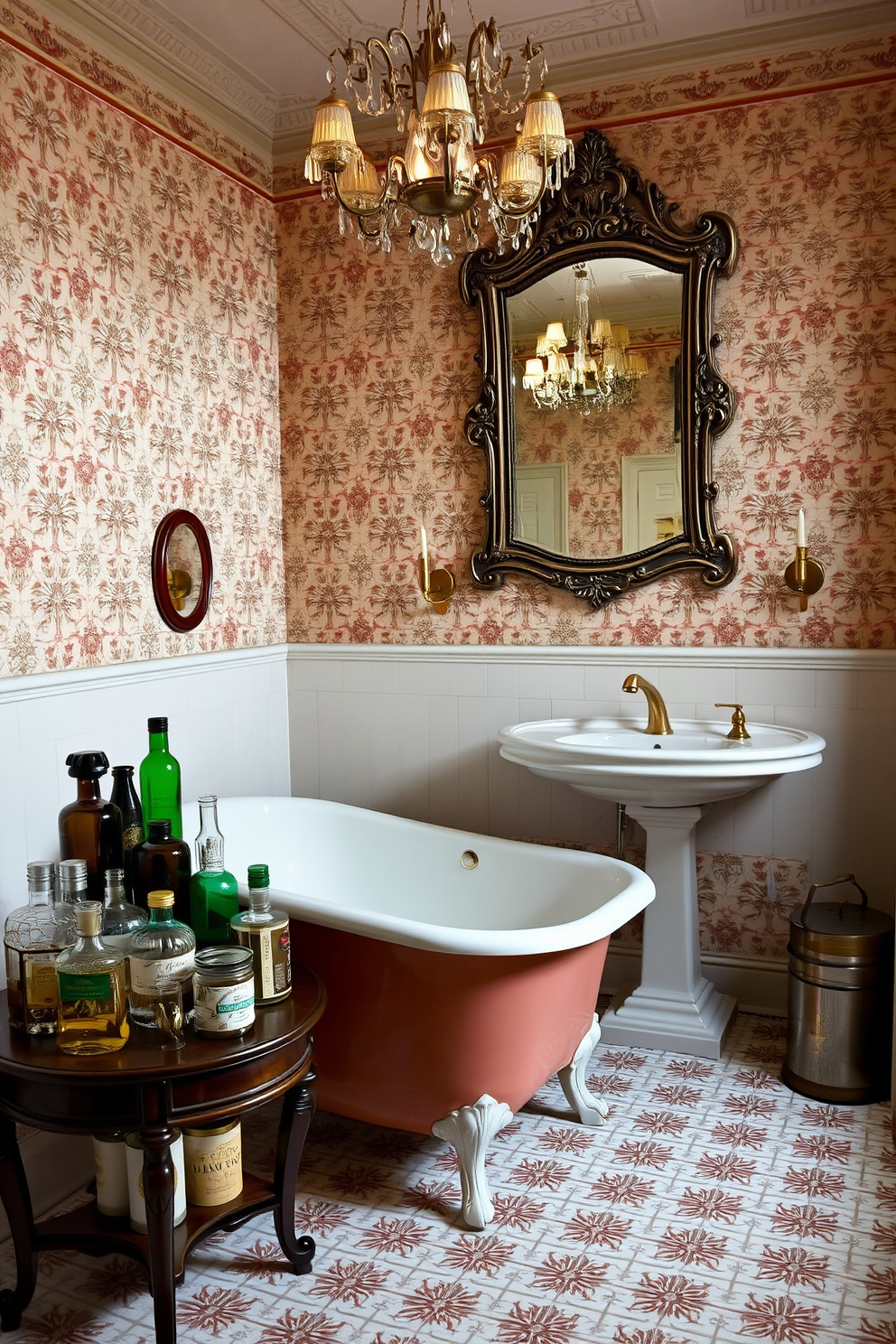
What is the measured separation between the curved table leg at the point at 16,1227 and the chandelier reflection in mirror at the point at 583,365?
2.43m

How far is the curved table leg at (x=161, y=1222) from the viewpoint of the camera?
173cm

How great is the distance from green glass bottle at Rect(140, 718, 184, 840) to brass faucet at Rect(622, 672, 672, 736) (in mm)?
1343

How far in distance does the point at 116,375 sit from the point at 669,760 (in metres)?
1.77

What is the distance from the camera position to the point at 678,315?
3.09 metres

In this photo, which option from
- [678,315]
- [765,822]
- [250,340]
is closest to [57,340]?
[250,340]

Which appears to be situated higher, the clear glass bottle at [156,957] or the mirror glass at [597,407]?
the mirror glass at [597,407]

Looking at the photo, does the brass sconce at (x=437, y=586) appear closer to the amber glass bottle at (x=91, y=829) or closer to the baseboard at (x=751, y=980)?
the baseboard at (x=751, y=980)

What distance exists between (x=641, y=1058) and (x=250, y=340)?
2542 mm

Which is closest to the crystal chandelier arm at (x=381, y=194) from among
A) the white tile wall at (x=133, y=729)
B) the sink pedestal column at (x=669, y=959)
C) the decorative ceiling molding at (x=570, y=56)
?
the decorative ceiling molding at (x=570, y=56)

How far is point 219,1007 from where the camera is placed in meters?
1.82

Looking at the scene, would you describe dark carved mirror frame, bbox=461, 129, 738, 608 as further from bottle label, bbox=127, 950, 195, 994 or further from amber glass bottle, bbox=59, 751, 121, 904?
bottle label, bbox=127, 950, 195, 994

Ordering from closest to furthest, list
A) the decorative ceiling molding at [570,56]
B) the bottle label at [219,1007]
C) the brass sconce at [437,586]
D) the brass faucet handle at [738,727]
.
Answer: the bottle label at [219,1007], the decorative ceiling molding at [570,56], the brass faucet handle at [738,727], the brass sconce at [437,586]

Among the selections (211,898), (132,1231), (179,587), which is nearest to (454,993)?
(211,898)

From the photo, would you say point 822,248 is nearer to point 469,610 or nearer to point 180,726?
point 469,610
